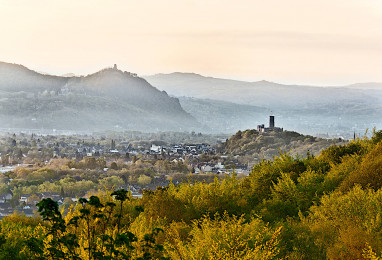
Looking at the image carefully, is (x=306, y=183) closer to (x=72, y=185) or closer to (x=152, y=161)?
(x=72, y=185)

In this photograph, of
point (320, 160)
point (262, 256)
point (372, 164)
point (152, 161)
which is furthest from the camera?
point (152, 161)

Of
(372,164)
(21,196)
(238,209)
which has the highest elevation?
(372,164)

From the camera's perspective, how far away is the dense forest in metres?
13.4

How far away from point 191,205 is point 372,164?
9410mm

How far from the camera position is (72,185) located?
125 meters

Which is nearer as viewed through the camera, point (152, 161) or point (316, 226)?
point (316, 226)

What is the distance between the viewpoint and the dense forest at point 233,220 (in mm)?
13375

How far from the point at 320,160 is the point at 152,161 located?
469 ft

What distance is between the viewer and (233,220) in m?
21.1

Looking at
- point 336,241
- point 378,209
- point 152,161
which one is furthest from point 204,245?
point 152,161

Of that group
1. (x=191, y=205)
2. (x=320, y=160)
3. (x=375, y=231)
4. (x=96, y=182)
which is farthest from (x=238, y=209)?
(x=96, y=182)

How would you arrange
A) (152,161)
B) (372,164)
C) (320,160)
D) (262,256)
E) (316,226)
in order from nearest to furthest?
(262,256) → (316,226) → (372,164) → (320,160) → (152,161)

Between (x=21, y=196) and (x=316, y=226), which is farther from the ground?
(x=316, y=226)

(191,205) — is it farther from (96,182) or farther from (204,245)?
(96,182)
